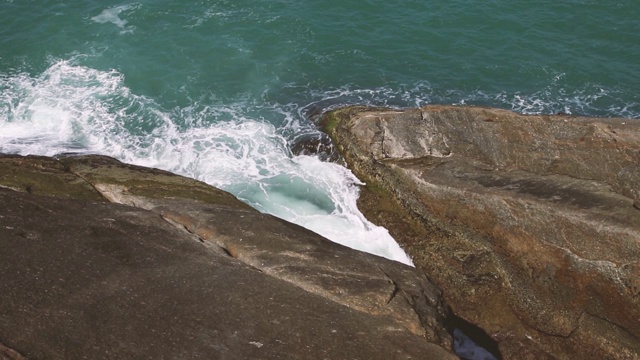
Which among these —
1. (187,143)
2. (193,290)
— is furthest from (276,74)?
(193,290)

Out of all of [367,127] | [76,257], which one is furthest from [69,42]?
[76,257]

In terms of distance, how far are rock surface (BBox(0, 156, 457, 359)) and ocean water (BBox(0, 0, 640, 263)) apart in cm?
1187

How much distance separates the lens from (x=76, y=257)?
1994 centimetres

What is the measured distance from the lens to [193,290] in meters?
19.5

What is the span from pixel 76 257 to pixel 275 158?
76.0 feet

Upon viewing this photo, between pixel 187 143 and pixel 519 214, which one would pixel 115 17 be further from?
pixel 519 214

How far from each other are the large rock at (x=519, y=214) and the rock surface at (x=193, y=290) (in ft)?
26.3

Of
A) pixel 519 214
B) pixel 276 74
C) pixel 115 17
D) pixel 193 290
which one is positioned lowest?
pixel 519 214

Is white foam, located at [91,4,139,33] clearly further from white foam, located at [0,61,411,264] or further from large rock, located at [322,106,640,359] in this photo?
large rock, located at [322,106,640,359]

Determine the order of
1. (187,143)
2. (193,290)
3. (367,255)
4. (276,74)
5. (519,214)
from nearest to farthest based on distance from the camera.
Answer: (193,290) < (367,255) < (519,214) < (187,143) < (276,74)

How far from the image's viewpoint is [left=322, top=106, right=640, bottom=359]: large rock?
2902 cm

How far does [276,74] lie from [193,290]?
33741 millimetres

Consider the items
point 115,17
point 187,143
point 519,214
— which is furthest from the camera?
point 115,17

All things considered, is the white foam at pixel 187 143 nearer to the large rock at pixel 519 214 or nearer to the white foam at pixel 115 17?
the large rock at pixel 519 214
